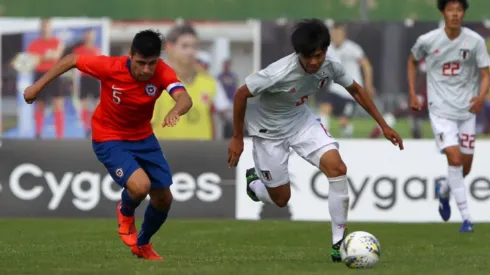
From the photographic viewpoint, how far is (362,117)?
1894cm

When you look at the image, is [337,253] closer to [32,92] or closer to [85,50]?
[32,92]

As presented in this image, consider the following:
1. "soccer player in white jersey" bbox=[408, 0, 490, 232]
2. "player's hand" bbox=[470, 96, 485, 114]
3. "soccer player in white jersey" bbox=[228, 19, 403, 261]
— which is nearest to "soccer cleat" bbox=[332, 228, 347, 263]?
"soccer player in white jersey" bbox=[228, 19, 403, 261]

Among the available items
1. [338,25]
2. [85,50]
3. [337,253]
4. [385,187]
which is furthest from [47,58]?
[337,253]

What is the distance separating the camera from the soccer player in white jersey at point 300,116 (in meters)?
10.4

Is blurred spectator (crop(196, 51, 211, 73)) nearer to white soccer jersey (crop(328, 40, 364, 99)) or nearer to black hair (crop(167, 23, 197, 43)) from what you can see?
black hair (crop(167, 23, 197, 43))

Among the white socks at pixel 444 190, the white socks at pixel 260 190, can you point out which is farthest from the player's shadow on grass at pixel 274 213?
the white socks at pixel 260 190

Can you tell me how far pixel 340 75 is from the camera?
35.5ft

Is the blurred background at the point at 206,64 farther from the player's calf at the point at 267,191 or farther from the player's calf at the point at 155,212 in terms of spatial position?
the player's calf at the point at 155,212

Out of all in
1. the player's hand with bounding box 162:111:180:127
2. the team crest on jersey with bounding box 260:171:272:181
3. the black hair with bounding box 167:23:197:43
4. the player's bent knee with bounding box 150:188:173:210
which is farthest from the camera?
the black hair with bounding box 167:23:197:43

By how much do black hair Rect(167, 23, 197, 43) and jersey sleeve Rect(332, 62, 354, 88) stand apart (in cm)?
841

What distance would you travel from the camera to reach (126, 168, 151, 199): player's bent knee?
414 inches

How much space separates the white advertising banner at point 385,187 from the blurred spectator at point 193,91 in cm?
121

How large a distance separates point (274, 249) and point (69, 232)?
366cm

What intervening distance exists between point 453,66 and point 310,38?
5.02 m
